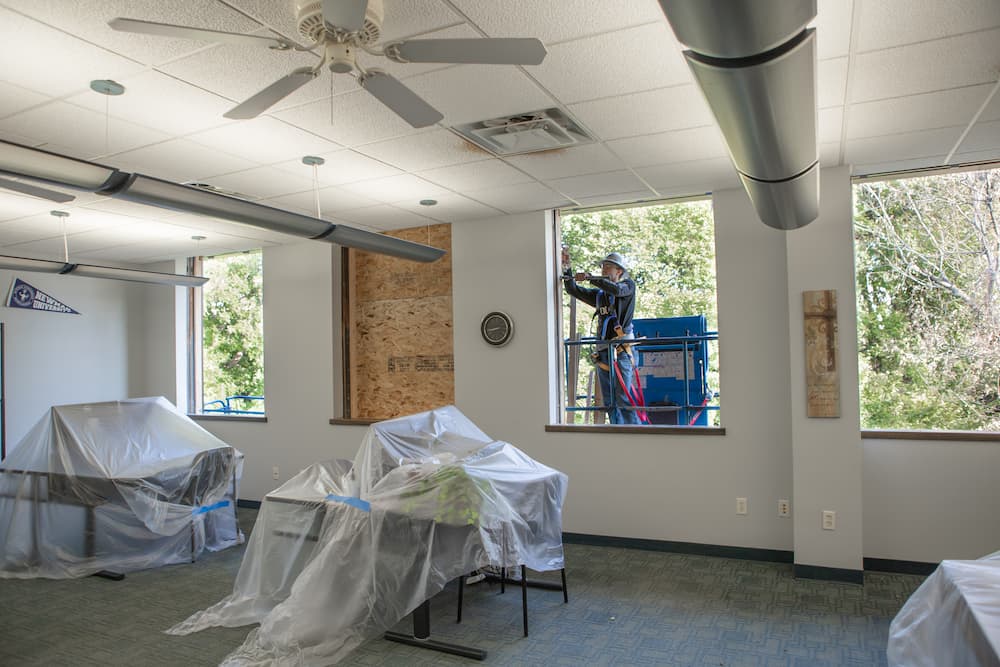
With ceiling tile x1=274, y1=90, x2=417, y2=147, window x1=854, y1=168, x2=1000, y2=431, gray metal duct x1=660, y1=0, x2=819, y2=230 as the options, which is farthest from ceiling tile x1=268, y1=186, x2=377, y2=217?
window x1=854, y1=168, x2=1000, y2=431

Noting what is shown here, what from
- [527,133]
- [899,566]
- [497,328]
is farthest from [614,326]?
[899,566]

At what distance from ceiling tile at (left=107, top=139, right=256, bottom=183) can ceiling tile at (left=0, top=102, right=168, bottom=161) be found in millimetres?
100

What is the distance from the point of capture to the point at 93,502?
16.6ft

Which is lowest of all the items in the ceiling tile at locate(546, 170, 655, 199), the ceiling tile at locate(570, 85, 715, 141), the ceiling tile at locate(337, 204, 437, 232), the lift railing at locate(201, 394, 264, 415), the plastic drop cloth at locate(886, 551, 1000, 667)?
the plastic drop cloth at locate(886, 551, 1000, 667)

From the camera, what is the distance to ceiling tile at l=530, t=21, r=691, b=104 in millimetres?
2732

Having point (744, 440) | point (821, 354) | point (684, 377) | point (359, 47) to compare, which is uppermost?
point (359, 47)

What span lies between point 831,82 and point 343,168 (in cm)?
284

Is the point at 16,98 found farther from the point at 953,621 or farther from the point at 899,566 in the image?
the point at 899,566

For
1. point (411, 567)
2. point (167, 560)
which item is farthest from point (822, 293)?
point (167, 560)

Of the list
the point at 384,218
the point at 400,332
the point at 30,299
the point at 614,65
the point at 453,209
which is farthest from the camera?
the point at 30,299

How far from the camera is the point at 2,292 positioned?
6902 mm

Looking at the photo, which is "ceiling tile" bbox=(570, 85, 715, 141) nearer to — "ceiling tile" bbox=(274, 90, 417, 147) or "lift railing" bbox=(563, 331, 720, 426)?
"ceiling tile" bbox=(274, 90, 417, 147)

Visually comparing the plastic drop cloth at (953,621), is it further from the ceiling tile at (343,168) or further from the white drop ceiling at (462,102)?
the ceiling tile at (343,168)

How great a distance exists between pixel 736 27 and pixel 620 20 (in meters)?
1.20
